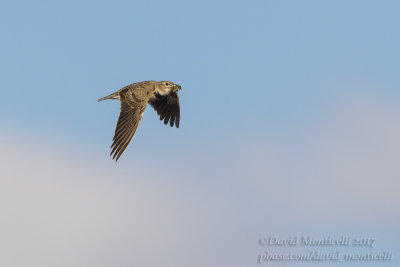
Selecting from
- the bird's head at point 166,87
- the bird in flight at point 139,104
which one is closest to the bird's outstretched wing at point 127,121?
the bird in flight at point 139,104

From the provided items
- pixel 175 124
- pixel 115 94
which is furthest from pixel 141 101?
pixel 175 124

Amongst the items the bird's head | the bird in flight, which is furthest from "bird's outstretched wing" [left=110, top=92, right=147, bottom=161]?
the bird's head

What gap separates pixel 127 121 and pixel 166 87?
443cm

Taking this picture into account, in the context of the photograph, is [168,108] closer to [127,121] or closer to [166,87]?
[166,87]

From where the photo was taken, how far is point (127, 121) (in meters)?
31.2

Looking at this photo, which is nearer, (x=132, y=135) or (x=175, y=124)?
(x=132, y=135)

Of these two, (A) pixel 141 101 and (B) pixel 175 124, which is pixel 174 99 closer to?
(B) pixel 175 124

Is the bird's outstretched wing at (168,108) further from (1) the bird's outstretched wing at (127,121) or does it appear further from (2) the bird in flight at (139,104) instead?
(1) the bird's outstretched wing at (127,121)

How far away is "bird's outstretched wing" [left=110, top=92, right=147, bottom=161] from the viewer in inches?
1184

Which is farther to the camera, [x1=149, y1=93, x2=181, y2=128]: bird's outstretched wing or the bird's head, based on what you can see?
[x1=149, y1=93, x2=181, y2=128]: bird's outstretched wing

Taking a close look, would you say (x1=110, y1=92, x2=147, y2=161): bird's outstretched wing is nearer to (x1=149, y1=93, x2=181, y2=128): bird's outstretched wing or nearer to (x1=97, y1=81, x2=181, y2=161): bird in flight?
(x1=97, y1=81, x2=181, y2=161): bird in flight

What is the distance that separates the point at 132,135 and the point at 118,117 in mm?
1262

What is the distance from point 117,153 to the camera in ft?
A: 98.3

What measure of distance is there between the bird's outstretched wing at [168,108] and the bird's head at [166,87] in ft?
2.18
